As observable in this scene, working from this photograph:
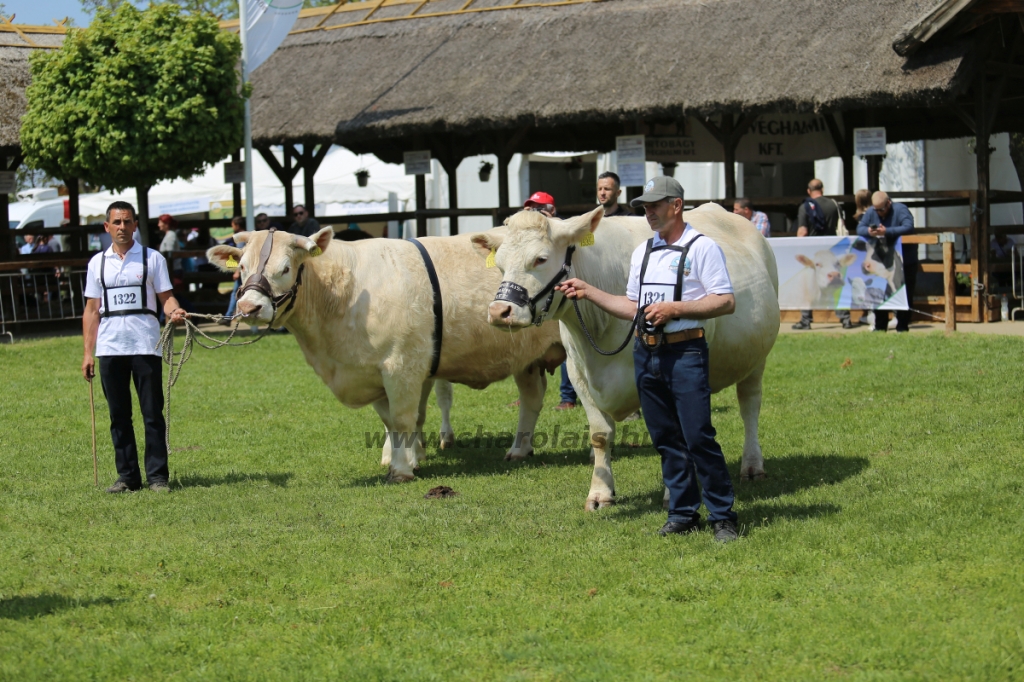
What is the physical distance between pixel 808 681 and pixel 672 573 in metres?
1.40

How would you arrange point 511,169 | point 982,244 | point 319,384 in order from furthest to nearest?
1. point 511,169
2. point 982,244
3. point 319,384

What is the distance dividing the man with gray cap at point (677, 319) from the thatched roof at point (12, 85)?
1653 cm

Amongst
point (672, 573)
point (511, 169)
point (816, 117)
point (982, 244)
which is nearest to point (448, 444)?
point (672, 573)

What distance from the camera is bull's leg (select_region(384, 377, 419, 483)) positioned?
8.70 m

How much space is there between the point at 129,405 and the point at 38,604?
295 cm

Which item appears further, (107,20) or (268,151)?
(268,151)

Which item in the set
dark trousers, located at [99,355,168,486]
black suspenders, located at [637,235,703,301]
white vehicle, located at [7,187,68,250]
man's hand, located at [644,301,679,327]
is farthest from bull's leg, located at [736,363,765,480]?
white vehicle, located at [7,187,68,250]

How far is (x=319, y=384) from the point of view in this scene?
44.3 ft

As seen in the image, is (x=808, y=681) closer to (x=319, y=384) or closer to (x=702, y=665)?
(x=702, y=665)

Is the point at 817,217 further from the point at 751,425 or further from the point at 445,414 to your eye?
the point at 751,425

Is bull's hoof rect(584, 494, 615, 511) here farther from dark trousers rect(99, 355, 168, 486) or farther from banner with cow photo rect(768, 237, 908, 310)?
banner with cow photo rect(768, 237, 908, 310)

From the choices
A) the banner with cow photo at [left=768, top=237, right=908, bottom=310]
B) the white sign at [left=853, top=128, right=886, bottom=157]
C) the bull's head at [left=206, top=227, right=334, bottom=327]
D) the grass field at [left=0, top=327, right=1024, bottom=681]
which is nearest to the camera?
the grass field at [left=0, top=327, right=1024, bottom=681]

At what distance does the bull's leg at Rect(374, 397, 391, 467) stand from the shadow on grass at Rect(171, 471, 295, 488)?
73 cm

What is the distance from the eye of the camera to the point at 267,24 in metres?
18.6
